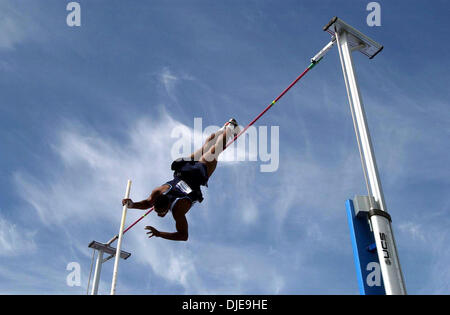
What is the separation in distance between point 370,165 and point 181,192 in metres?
3.47

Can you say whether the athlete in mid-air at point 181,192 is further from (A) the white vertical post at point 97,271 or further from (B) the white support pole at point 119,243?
(A) the white vertical post at point 97,271

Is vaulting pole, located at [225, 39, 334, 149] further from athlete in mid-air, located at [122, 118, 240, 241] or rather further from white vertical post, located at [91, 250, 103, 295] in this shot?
white vertical post, located at [91, 250, 103, 295]

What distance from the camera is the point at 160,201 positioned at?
309 inches

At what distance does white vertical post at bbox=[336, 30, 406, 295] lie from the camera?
4.60 m

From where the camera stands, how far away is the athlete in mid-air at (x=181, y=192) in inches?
303

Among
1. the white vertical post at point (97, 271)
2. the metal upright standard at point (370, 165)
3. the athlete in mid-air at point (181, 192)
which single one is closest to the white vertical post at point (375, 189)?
the metal upright standard at point (370, 165)

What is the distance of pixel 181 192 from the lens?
7.82 meters

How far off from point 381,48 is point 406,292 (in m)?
4.26

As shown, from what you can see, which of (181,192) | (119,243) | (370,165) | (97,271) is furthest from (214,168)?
(97,271)

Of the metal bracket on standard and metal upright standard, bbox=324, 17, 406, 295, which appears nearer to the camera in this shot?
metal upright standard, bbox=324, 17, 406, 295

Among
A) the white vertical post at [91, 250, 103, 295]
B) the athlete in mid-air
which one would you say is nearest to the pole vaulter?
the athlete in mid-air
